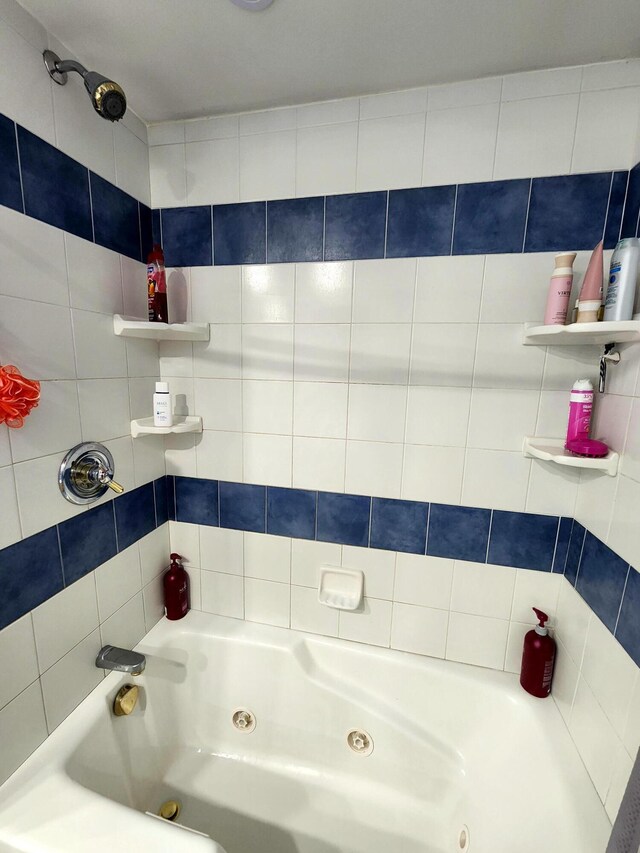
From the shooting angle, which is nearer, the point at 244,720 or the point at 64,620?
the point at 64,620

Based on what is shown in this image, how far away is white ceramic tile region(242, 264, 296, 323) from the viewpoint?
124cm

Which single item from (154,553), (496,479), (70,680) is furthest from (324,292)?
(70,680)

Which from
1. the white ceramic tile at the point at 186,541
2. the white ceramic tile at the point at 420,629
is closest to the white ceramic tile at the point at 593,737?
the white ceramic tile at the point at 420,629

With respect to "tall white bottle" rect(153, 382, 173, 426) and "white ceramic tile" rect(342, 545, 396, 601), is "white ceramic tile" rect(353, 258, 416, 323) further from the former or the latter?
"white ceramic tile" rect(342, 545, 396, 601)

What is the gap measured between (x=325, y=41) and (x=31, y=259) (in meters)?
0.90

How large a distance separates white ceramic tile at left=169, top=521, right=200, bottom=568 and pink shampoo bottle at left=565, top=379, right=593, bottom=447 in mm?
1318

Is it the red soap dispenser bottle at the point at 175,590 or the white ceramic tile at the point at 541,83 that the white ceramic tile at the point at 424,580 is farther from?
the white ceramic tile at the point at 541,83

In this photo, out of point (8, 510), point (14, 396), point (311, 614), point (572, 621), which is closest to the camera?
point (14, 396)

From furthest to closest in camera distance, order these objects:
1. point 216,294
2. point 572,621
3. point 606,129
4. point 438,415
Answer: point 216,294 < point 438,415 < point 572,621 < point 606,129

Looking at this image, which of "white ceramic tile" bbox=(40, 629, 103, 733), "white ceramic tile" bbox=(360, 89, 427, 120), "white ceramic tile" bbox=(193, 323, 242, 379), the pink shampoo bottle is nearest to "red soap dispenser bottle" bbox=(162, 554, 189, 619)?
"white ceramic tile" bbox=(40, 629, 103, 733)

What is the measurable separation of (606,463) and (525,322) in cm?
44

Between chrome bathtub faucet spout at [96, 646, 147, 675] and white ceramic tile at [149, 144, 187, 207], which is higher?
white ceramic tile at [149, 144, 187, 207]

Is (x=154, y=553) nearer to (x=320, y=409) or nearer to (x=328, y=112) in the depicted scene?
(x=320, y=409)

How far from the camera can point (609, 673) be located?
882mm
